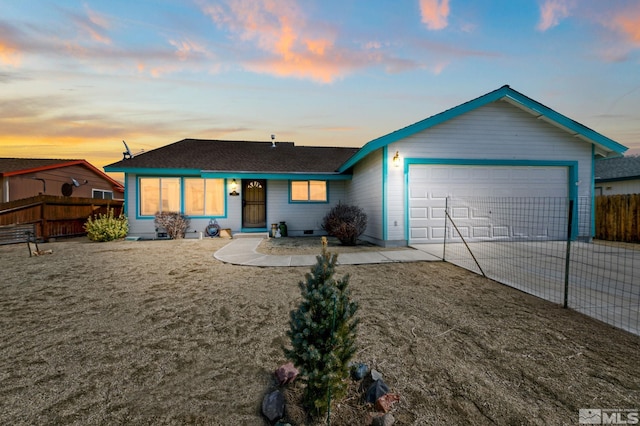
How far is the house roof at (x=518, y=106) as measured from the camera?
8852mm

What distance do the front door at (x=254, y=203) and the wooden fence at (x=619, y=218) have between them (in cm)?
1419

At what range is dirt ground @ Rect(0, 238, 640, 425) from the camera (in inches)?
80.3

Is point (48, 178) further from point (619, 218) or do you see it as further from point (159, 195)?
point (619, 218)

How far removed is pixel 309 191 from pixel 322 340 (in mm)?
11494

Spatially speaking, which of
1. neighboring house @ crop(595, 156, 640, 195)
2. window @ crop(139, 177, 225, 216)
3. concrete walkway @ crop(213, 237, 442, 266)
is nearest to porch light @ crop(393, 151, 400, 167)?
concrete walkway @ crop(213, 237, 442, 266)

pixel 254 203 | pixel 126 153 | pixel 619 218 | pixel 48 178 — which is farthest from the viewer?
pixel 48 178

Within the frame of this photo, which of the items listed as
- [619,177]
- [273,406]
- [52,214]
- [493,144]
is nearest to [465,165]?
[493,144]

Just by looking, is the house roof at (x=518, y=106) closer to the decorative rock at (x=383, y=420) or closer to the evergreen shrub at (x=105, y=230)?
the decorative rock at (x=383, y=420)

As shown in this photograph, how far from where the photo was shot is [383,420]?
186cm

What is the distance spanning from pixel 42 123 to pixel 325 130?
1259cm

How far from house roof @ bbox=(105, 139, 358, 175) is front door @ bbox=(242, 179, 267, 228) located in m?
0.92

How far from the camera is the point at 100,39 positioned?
8.03 meters

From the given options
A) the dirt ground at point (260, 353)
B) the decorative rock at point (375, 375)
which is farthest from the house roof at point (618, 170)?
the decorative rock at point (375, 375)

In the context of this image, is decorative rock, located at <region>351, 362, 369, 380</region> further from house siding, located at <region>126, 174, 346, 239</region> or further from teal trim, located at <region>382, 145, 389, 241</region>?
house siding, located at <region>126, 174, 346, 239</region>
